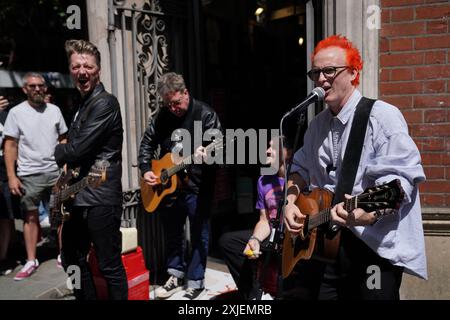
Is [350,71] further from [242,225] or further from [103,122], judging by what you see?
[242,225]

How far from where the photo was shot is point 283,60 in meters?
7.11

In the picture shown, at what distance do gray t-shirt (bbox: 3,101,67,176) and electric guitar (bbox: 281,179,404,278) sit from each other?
292cm

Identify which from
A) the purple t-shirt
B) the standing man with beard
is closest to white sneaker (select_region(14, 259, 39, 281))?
the standing man with beard

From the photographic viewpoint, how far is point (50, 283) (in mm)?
4508

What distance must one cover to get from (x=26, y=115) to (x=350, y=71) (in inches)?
134

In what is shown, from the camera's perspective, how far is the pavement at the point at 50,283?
4199 millimetres

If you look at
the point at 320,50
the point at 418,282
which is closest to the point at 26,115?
the point at 320,50

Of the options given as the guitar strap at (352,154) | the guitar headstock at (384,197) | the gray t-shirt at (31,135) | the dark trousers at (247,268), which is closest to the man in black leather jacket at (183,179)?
the dark trousers at (247,268)

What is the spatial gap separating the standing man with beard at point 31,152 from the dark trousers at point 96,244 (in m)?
1.57

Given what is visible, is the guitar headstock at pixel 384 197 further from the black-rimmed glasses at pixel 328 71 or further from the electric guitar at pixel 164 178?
the electric guitar at pixel 164 178

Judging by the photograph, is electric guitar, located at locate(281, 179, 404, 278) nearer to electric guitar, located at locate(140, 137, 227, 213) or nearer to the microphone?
the microphone

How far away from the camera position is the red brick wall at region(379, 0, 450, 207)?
3.36 metres

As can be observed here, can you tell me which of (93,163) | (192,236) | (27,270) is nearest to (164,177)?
(192,236)

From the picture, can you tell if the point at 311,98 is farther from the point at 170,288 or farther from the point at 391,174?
the point at 170,288
